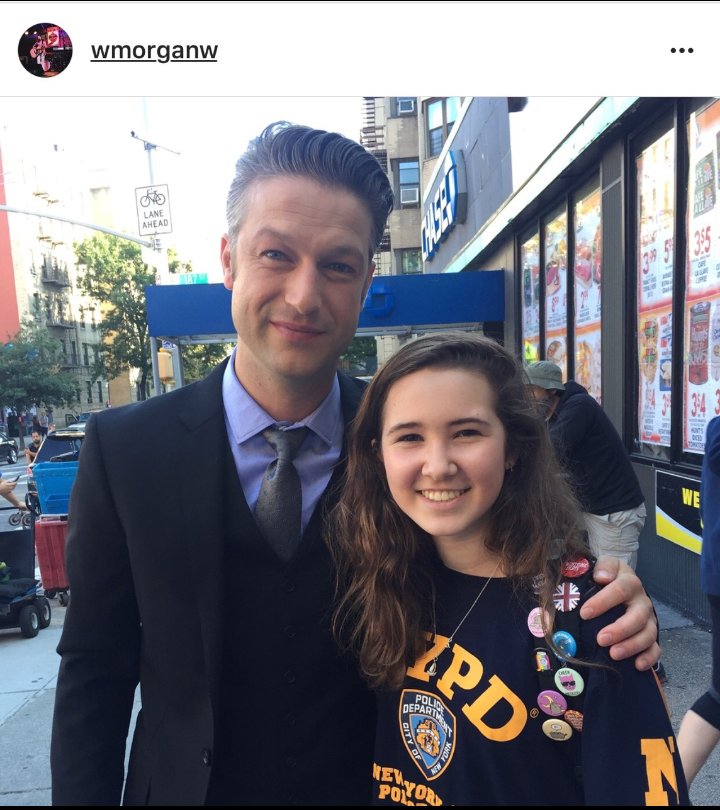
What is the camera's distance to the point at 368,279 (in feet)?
5.62

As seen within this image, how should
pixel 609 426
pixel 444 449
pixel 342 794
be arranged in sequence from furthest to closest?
pixel 609 426 → pixel 342 794 → pixel 444 449

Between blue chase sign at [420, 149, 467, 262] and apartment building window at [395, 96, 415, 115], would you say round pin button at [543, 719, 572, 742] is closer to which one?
blue chase sign at [420, 149, 467, 262]

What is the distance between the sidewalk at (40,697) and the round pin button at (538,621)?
2027 mm

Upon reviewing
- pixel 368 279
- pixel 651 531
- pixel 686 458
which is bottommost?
pixel 651 531

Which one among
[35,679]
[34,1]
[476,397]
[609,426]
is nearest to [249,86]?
[34,1]

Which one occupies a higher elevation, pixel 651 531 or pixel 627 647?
pixel 627 647

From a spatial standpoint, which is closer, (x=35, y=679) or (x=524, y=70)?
(x=524, y=70)

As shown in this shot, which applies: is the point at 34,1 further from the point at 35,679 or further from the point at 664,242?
the point at 664,242

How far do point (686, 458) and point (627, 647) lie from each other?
4.47 meters

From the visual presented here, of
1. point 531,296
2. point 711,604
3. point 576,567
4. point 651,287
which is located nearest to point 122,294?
point 531,296

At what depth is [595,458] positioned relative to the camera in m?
4.29

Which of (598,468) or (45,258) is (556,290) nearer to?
(598,468)

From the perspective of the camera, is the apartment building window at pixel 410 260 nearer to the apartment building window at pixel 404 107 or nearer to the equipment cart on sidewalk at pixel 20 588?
the apartment building window at pixel 404 107

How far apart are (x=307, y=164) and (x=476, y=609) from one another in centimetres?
107
